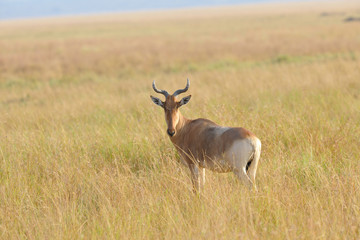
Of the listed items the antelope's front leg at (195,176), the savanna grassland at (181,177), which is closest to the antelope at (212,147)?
the antelope's front leg at (195,176)

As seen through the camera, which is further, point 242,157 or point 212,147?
point 212,147

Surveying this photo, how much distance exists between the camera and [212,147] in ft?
16.7

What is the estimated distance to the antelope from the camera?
474cm

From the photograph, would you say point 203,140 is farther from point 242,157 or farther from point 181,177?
point 242,157

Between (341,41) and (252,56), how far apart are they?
6100 millimetres

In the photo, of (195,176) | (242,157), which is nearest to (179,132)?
(195,176)

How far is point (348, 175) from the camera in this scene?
5.07m

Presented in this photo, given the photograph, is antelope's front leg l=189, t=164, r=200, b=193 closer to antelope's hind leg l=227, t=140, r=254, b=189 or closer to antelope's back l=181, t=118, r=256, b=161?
antelope's back l=181, t=118, r=256, b=161

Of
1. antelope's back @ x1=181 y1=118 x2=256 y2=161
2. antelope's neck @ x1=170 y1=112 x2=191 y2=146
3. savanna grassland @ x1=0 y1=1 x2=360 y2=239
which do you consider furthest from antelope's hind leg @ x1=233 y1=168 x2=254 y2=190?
antelope's neck @ x1=170 y1=112 x2=191 y2=146

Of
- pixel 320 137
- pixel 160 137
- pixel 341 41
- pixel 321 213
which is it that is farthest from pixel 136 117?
pixel 341 41

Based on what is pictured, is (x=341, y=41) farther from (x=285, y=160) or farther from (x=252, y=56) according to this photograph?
(x=285, y=160)

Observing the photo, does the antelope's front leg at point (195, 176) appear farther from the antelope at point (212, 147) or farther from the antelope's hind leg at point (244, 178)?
the antelope's hind leg at point (244, 178)

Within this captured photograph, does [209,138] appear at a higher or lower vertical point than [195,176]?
higher

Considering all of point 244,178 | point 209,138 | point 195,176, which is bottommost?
point 195,176
